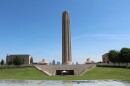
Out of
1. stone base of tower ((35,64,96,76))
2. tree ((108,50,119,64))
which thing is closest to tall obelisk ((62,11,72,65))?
stone base of tower ((35,64,96,76))

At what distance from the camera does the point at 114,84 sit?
34.3ft

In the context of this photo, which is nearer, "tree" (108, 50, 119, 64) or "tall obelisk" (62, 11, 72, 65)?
"tree" (108, 50, 119, 64)

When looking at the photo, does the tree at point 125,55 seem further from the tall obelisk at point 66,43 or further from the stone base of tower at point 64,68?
the tall obelisk at point 66,43

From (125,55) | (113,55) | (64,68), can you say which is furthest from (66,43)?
(125,55)

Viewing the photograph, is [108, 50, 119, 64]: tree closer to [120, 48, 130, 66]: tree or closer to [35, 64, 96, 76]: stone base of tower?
[120, 48, 130, 66]: tree

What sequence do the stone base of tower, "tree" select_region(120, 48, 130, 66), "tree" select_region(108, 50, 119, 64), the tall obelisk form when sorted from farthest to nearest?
the tall obelisk, "tree" select_region(108, 50, 119, 64), "tree" select_region(120, 48, 130, 66), the stone base of tower

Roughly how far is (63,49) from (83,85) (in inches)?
3238

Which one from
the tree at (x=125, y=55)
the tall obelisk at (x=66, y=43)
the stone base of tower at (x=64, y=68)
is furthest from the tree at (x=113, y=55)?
the tall obelisk at (x=66, y=43)

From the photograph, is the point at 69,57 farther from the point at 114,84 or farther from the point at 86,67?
the point at 114,84

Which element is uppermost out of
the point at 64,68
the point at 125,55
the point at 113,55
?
the point at 113,55

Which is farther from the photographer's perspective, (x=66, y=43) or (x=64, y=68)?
(x=66, y=43)

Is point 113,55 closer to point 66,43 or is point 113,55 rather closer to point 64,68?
point 66,43

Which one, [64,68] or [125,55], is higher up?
[125,55]

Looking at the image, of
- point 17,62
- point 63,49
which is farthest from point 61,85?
point 17,62
